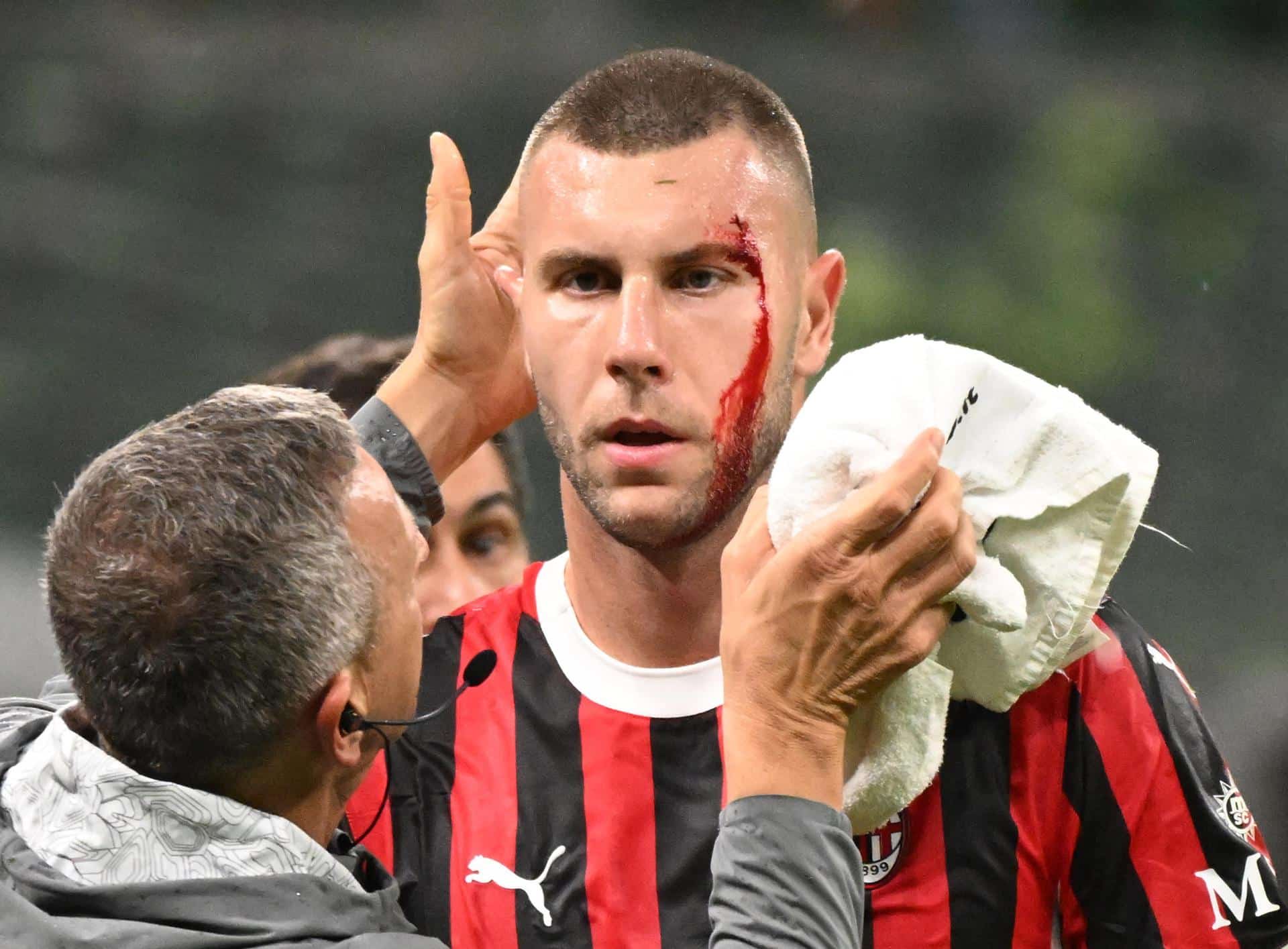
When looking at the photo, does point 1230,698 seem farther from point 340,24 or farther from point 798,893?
point 340,24

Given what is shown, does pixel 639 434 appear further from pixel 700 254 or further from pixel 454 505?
pixel 454 505

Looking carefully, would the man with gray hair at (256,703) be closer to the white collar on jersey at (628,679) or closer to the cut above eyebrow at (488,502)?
the white collar on jersey at (628,679)

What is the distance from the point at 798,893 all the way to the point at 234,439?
633mm

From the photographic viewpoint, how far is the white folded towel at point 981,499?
1.34 metres

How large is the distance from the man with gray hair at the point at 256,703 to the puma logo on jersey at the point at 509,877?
0.26 m

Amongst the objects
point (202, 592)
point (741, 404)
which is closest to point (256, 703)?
point (202, 592)

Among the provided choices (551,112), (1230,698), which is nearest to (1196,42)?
(1230,698)

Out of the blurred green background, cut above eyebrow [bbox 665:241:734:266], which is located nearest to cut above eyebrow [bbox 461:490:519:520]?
the blurred green background

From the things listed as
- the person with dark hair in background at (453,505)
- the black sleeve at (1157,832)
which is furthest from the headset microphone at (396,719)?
the person with dark hair in background at (453,505)

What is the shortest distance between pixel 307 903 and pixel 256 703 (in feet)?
0.58

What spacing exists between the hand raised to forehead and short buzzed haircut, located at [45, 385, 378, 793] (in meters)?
0.61

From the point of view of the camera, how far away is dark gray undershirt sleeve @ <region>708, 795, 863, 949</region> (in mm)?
1328

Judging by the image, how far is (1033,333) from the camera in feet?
15.1

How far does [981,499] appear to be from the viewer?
1400 mm
